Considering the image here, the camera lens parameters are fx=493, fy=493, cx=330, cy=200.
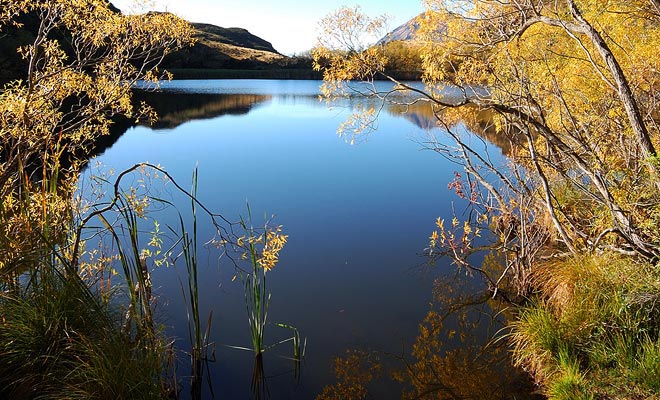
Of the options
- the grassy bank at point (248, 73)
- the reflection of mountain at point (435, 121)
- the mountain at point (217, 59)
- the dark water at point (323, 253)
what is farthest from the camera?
the mountain at point (217, 59)

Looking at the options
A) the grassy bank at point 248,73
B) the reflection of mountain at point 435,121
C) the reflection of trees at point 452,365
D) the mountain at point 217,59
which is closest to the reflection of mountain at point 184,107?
the reflection of mountain at point 435,121

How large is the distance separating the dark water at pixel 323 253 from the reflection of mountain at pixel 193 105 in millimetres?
5497

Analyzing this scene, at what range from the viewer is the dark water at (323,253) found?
6461 mm

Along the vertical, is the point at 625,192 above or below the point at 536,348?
above

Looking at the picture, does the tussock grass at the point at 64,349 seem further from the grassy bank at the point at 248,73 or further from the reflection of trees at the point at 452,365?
the grassy bank at the point at 248,73

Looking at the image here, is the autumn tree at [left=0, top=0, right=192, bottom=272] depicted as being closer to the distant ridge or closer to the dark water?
the dark water

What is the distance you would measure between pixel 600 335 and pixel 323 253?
6.11 m

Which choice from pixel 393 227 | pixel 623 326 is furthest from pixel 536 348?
pixel 393 227

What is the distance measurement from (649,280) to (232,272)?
674 cm

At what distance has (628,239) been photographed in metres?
5.31

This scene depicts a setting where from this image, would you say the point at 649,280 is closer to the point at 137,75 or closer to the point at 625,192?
the point at 625,192

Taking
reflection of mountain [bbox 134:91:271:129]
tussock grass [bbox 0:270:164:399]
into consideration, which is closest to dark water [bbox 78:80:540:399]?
tussock grass [bbox 0:270:164:399]

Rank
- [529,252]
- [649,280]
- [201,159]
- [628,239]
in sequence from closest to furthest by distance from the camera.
Answer: 1. [649,280]
2. [628,239]
3. [529,252]
4. [201,159]

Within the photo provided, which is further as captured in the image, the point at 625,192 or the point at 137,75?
the point at 137,75
